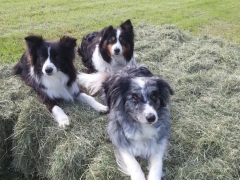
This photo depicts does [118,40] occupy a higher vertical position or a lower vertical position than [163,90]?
lower

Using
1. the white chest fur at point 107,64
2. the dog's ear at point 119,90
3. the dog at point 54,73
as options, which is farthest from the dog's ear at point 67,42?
the white chest fur at point 107,64

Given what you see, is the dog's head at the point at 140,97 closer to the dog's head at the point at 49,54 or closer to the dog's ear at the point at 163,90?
the dog's ear at the point at 163,90

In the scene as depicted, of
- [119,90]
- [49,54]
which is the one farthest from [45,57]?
[119,90]

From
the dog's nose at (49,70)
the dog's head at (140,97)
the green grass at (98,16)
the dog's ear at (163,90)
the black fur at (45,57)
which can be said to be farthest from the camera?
the green grass at (98,16)

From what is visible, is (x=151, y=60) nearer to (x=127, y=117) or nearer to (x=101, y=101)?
(x=101, y=101)

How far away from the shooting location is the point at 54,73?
4742 mm

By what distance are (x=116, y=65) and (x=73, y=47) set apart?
154 centimetres

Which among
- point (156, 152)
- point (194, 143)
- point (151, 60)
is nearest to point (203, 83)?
point (151, 60)

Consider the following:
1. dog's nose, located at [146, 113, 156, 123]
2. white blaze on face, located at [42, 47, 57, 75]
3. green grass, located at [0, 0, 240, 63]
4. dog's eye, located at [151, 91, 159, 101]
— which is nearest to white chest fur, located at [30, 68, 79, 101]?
white blaze on face, located at [42, 47, 57, 75]

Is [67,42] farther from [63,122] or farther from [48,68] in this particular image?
[63,122]

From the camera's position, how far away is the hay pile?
12.2 ft

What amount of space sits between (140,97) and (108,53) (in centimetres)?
265

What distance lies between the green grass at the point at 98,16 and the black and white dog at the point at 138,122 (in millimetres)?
4388

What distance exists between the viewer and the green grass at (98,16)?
9.15 meters
